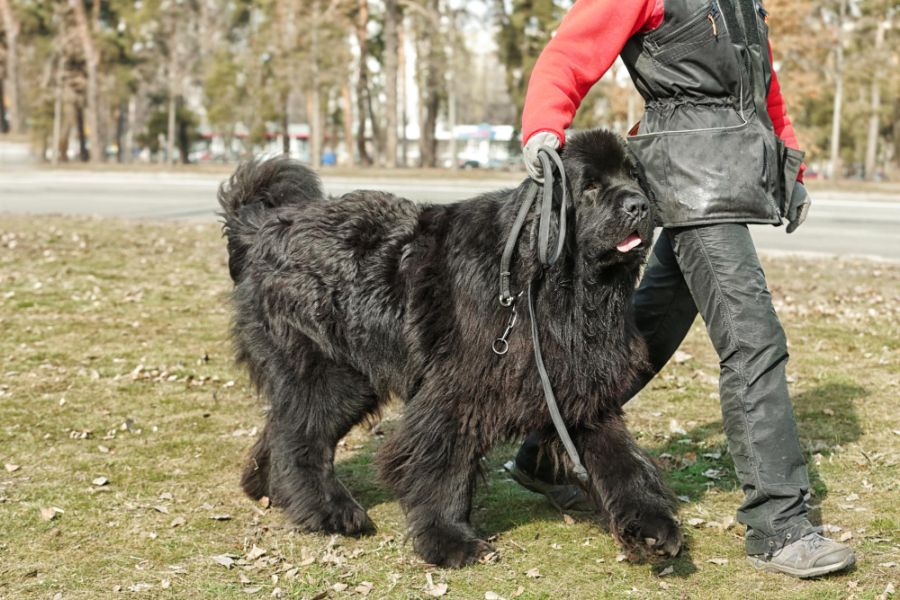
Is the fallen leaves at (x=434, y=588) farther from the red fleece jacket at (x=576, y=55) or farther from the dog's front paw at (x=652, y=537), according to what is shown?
the red fleece jacket at (x=576, y=55)

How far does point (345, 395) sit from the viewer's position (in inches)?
162

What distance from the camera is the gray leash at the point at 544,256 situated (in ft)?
10.8

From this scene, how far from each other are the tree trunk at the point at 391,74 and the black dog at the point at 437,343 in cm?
3167

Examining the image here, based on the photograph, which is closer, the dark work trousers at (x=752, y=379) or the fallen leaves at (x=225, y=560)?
the dark work trousers at (x=752, y=379)

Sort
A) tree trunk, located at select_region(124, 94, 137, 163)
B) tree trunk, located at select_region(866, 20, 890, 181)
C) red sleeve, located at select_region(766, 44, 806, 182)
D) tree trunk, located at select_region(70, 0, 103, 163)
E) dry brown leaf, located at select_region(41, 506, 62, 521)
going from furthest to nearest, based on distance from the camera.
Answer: tree trunk, located at select_region(124, 94, 137, 163)
tree trunk, located at select_region(70, 0, 103, 163)
tree trunk, located at select_region(866, 20, 890, 181)
dry brown leaf, located at select_region(41, 506, 62, 521)
red sleeve, located at select_region(766, 44, 806, 182)

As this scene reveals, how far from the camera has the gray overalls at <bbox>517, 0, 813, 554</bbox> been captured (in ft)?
11.5

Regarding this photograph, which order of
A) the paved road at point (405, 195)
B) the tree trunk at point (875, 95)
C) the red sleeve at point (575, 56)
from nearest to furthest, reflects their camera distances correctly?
the red sleeve at point (575, 56), the paved road at point (405, 195), the tree trunk at point (875, 95)

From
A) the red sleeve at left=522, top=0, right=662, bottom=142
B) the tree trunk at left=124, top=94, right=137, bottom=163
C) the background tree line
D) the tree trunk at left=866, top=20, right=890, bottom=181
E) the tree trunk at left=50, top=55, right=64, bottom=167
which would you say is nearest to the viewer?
the red sleeve at left=522, top=0, right=662, bottom=142

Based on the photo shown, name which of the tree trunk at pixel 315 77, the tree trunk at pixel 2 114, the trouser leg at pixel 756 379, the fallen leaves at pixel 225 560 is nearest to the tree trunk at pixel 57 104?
the tree trunk at pixel 2 114

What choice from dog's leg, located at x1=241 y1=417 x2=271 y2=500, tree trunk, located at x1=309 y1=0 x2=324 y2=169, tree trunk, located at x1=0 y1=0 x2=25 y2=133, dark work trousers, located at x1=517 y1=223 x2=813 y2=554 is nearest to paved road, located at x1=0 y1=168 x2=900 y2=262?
dog's leg, located at x1=241 y1=417 x2=271 y2=500

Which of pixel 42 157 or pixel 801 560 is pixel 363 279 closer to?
pixel 801 560

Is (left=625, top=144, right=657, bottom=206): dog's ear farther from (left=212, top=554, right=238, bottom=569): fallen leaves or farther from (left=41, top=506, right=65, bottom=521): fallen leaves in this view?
(left=41, top=506, right=65, bottom=521): fallen leaves

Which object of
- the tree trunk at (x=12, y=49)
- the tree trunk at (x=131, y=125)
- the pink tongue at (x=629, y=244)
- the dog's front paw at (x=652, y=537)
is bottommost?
the dog's front paw at (x=652, y=537)

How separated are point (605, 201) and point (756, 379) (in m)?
0.87
